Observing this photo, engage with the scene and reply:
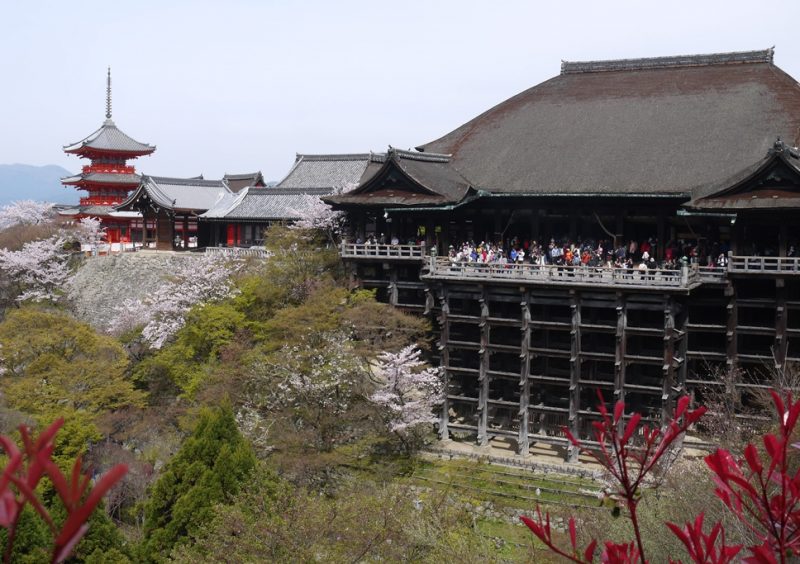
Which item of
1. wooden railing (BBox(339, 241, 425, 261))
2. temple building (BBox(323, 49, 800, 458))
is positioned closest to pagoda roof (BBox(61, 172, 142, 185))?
temple building (BBox(323, 49, 800, 458))

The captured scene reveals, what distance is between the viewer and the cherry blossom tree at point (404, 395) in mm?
30781

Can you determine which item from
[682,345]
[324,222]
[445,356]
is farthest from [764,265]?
[324,222]

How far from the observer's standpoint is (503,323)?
33312 mm

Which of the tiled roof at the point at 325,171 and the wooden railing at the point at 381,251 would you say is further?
the tiled roof at the point at 325,171

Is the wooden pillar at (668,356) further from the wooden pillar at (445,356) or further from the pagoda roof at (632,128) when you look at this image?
the wooden pillar at (445,356)

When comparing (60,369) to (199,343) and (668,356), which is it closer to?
(199,343)

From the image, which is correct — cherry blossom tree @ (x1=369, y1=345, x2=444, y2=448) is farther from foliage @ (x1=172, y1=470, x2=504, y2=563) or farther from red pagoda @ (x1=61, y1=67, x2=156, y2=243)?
red pagoda @ (x1=61, y1=67, x2=156, y2=243)

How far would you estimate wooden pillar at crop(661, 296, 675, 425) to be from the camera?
29906 mm

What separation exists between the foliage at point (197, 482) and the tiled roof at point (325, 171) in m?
26.9

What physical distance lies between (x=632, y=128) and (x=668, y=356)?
11274mm

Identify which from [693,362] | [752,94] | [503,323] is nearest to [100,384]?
[503,323]

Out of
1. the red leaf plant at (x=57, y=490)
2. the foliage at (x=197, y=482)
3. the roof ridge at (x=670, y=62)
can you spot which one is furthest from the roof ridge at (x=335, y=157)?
the red leaf plant at (x=57, y=490)

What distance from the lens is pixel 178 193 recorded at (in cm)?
5322

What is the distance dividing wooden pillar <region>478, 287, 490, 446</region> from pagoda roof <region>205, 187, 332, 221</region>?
1485cm
